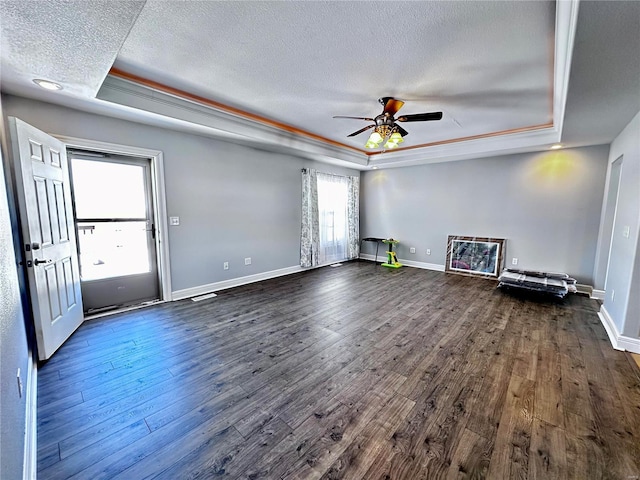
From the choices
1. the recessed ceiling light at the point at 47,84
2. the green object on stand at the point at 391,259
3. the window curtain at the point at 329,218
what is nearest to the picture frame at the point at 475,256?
the green object on stand at the point at 391,259

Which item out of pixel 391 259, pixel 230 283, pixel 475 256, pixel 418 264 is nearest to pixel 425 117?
pixel 475 256

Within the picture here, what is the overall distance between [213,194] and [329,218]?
2.87m

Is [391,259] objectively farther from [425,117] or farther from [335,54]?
[335,54]

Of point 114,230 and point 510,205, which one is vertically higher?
point 510,205

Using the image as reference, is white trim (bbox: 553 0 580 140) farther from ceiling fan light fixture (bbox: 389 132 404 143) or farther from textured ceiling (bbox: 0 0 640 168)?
ceiling fan light fixture (bbox: 389 132 404 143)

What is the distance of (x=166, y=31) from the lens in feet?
6.44

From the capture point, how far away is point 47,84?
2305 mm

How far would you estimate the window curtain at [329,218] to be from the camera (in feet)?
18.5

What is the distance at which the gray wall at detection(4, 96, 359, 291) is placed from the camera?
305 centimetres

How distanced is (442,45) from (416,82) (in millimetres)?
576

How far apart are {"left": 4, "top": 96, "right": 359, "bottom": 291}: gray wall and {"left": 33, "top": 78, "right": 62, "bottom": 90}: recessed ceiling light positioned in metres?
0.57

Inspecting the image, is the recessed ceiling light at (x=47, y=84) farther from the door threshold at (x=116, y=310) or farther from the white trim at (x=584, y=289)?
the white trim at (x=584, y=289)

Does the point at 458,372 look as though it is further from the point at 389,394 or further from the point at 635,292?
the point at 635,292

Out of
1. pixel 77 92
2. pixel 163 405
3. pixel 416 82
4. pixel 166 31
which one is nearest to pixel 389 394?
pixel 163 405
